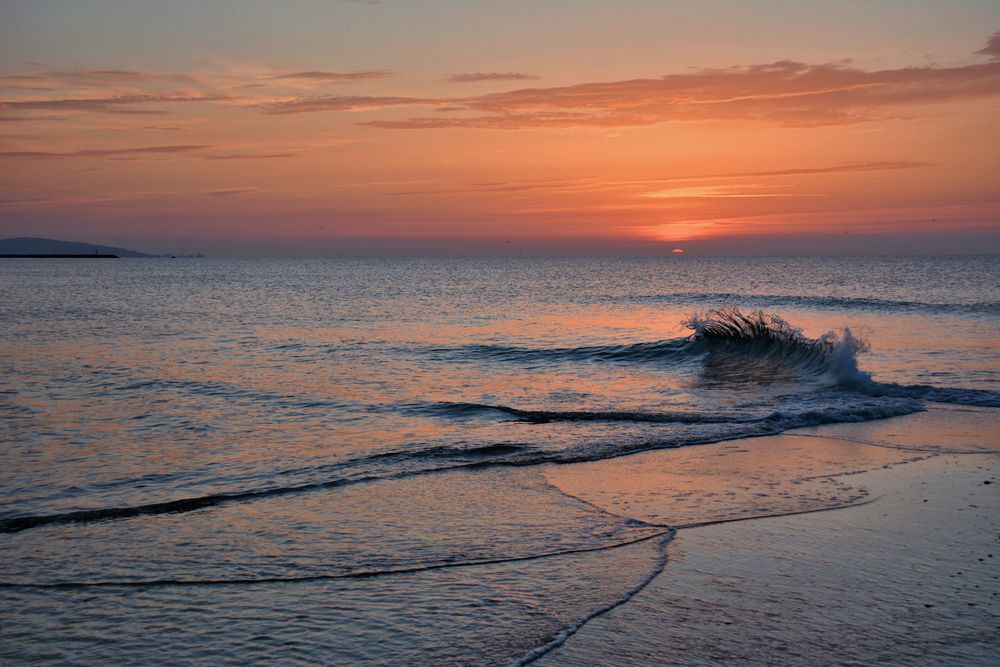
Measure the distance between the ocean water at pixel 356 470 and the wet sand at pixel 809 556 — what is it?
0.41 metres

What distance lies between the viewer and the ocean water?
4.86 meters

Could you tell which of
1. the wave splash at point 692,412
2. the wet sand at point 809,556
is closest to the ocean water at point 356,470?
the wave splash at point 692,412

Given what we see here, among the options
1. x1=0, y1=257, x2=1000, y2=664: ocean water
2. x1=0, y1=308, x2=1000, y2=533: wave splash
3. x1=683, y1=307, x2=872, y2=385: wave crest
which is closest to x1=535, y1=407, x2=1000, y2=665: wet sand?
x1=0, y1=257, x2=1000, y2=664: ocean water

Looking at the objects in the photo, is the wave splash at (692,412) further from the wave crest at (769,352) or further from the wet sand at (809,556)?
the wet sand at (809,556)

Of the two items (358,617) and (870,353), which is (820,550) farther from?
(870,353)

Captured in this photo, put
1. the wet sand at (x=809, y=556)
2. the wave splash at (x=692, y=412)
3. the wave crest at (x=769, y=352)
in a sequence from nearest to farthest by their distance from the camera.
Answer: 1. the wet sand at (x=809, y=556)
2. the wave splash at (x=692, y=412)
3. the wave crest at (x=769, y=352)

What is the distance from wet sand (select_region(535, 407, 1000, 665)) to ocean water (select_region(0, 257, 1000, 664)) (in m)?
0.41

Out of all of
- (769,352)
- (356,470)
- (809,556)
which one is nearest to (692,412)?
(356,470)

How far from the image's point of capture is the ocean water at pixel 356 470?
15.9ft

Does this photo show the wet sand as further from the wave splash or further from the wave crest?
the wave crest

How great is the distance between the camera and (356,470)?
30.4 ft

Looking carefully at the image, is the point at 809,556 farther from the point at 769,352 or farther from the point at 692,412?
the point at 769,352

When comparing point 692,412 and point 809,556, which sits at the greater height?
point 809,556

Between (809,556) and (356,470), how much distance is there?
5.31 meters
